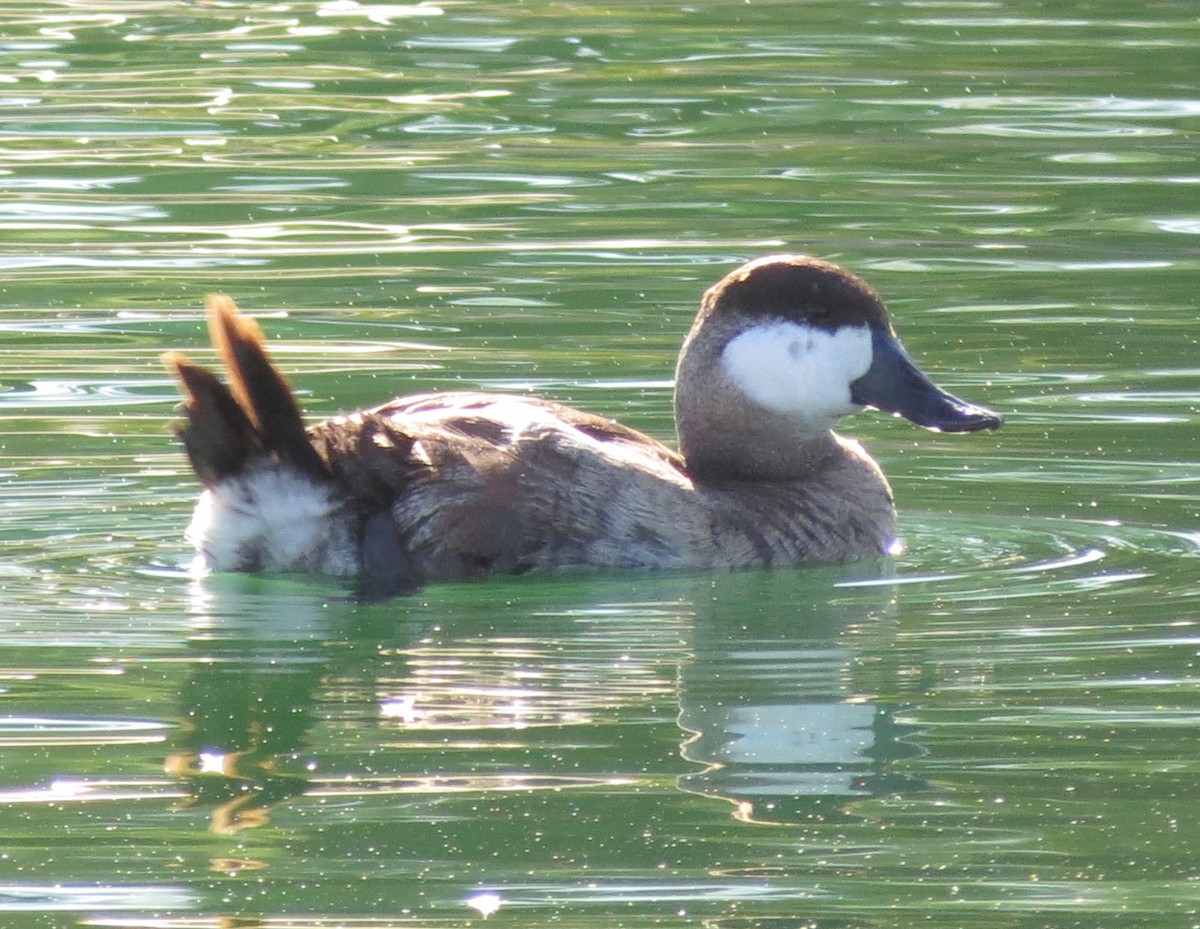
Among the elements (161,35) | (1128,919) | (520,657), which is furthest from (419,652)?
(161,35)

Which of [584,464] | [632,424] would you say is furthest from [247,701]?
[632,424]

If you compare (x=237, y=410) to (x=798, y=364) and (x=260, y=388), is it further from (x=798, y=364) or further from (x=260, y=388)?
(x=798, y=364)

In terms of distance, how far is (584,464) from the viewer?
19.8 ft

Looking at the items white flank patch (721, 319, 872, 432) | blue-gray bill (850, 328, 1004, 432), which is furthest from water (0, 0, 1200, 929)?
white flank patch (721, 319, 872, 432)

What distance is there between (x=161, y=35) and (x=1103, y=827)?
37.5ft

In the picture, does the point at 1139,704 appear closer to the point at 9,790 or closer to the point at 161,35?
the point at 9,790

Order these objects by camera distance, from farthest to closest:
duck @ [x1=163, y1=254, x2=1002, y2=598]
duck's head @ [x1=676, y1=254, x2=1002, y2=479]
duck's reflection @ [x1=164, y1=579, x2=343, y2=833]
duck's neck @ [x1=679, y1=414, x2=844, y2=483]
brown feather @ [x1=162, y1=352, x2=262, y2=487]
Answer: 1. duck's neck @ [x1=679, y1=414, x2=844, y2=483]
2. duck's head @ [x1=676, y1=254, x2=1002, y2=479]
3. duck @ [x1=163, y1=254, x2=1002, y2=598]
4. brown feather @ [x1=162, y1=352, x2=262, y2=487]
5. duck's reflection @ [x1=164, y1=579, x2=343, y2=833]

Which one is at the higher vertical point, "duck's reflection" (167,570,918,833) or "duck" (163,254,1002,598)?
"duck" (163,254,1002,598)

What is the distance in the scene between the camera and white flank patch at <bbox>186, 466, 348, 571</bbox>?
5.85m

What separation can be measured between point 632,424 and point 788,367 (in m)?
1.13

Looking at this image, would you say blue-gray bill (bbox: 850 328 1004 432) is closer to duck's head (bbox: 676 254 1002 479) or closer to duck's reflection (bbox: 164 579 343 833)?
duck's head (bbox: 676 254 1002 479)

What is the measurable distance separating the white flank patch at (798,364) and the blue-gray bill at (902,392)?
3 cm

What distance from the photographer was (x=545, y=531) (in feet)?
19.6

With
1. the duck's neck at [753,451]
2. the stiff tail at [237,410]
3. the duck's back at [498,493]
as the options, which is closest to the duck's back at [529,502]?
the duck's back at [498,493]
